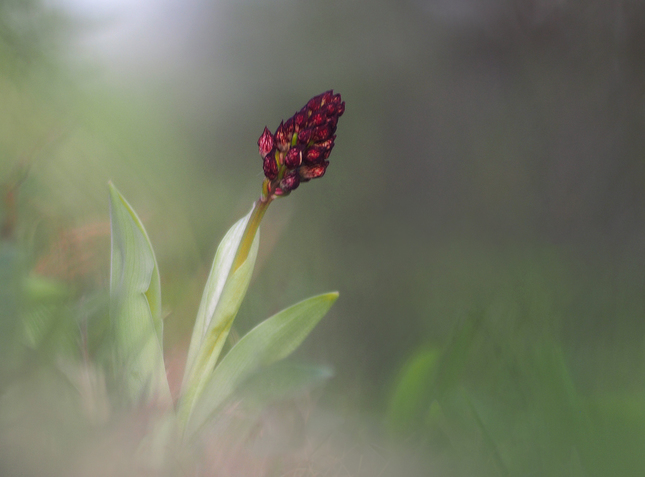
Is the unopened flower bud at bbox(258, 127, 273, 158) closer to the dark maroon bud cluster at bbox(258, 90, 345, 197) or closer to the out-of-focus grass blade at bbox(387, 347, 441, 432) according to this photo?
the dark maroon bud cluster at bbox(258, 90, 345, 197)

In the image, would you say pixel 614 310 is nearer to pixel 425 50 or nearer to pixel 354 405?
pixel 354 405

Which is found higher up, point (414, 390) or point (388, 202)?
point (388, 202)

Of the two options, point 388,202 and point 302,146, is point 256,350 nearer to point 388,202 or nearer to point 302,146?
point 302,146

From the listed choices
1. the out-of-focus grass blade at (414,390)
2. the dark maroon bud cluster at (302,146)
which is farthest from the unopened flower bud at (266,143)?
the out-of-focus grass blade at (414,390)

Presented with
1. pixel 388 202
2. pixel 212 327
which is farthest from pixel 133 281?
pixel 388 202

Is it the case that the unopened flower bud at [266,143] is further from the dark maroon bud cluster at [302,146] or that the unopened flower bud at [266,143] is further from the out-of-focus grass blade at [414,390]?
the out-of-focus grass blade at [414,390]
